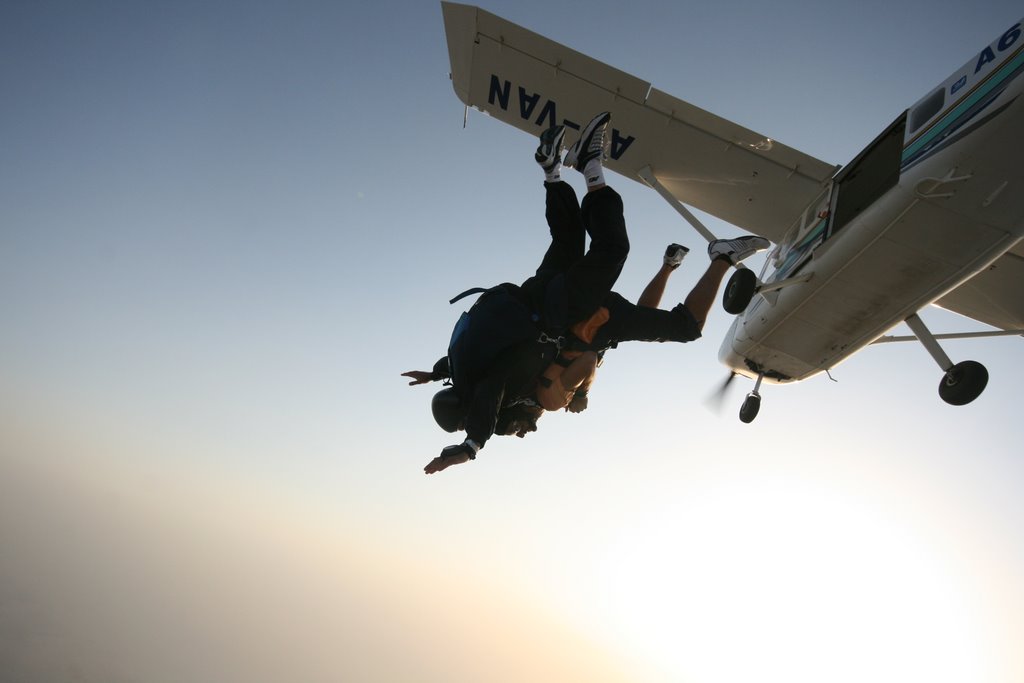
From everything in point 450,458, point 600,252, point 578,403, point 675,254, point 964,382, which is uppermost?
point 964,382

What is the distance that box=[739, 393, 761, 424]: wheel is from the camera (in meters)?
9.12

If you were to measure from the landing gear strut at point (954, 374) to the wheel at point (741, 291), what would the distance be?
1.72 meters

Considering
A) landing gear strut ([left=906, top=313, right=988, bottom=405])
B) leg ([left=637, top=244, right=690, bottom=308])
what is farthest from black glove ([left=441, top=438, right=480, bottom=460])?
landing gear strut ([left=906, top=313, right=988, bottom=405])

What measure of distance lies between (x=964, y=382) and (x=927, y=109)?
3095mm

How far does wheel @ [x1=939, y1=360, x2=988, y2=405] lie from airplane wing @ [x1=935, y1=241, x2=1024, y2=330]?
1.87 metres

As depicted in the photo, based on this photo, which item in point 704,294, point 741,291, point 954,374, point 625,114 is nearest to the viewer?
point 704,294

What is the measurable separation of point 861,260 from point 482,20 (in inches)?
229

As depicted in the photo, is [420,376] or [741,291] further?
[741,291]

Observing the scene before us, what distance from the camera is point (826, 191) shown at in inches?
306

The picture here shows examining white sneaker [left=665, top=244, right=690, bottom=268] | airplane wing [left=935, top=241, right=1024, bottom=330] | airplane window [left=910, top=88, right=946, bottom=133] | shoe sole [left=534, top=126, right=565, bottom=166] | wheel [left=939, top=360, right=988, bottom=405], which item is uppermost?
airplane wing [left=935, top=241, right=1024, bottom=330]

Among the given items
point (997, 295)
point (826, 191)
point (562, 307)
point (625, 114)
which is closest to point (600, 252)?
point (562, 307)

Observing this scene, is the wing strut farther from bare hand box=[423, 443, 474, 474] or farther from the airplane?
bare hand box=[423, 443, 474, 474]

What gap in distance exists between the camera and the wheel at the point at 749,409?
29.9 feet

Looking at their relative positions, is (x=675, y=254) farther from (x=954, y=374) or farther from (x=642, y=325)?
(x=954, y=374)
